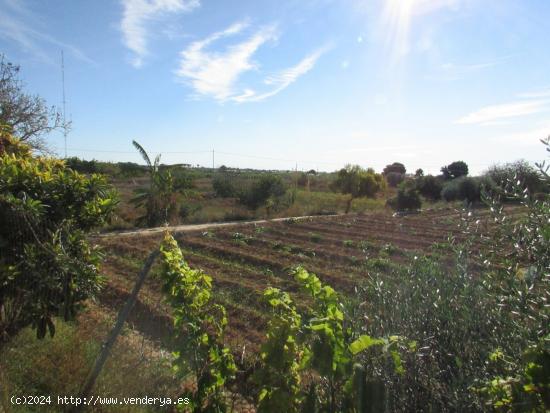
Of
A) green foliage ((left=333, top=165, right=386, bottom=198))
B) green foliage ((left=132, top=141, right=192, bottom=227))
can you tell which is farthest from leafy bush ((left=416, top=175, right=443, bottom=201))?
green foliage ((left=132, top=141, right=192, bottom=227))

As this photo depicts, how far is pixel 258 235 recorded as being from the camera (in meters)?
15.0

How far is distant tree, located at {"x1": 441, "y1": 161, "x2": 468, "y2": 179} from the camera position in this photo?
44219mm

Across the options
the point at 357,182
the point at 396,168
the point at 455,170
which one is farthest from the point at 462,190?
the point at 396,168

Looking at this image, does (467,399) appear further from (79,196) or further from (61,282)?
(79,196)

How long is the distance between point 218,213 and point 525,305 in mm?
19014

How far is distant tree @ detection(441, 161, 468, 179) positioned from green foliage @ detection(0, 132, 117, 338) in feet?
147

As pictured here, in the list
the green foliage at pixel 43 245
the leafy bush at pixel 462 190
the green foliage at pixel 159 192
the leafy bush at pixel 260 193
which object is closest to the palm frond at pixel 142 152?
the green foliage at pixel 159 192

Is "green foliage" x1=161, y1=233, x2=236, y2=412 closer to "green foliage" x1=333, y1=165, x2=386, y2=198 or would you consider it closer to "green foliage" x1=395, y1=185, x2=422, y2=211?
"green foliage" x1=333, y1=165, x2=386, y2=198

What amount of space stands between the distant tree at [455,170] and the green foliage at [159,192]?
36362mm

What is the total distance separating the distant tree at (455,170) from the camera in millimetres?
44219

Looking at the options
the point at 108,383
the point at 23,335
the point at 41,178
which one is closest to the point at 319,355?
the point at 108,383

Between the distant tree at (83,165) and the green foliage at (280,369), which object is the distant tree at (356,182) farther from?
the green foliage at (280,369)

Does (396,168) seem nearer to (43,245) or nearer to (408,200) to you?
(408,200)

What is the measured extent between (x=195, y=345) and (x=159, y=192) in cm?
281
